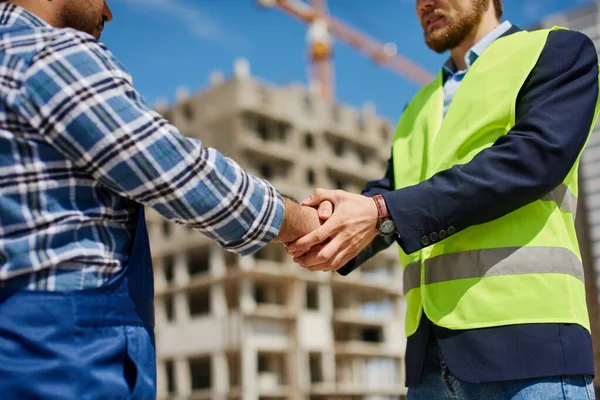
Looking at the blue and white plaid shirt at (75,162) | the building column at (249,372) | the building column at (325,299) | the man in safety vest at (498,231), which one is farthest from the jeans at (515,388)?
the building column at (325,299)

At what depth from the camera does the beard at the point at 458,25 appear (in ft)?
9.27

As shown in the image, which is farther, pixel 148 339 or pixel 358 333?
A: pixel 358 333

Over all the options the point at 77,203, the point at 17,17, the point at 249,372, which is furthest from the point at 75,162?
the point at 249,372

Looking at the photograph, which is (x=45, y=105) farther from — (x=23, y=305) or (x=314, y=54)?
(x=314, y=54)

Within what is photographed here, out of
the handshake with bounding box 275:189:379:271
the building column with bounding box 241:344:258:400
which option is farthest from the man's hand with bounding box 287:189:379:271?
the building column with bounding box 241:344:258:400

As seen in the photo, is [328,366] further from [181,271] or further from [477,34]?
[477,34]

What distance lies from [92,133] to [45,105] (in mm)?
121

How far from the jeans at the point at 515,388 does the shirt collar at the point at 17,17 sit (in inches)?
60.9

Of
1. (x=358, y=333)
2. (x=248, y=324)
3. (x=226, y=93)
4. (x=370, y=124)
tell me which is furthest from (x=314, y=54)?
(x=248, y=324)

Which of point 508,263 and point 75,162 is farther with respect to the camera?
point 508,263

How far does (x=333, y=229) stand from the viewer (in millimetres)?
2434

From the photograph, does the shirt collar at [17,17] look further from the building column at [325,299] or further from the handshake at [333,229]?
the building column at [325,299]

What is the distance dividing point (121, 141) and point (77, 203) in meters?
0.18

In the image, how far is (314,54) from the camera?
71750mm
